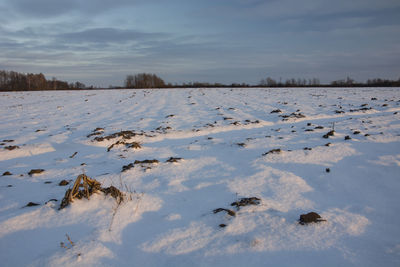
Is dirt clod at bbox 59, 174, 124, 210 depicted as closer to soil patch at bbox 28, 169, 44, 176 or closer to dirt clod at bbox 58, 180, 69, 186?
dirt clod at bbox 58, 180, 69, 186

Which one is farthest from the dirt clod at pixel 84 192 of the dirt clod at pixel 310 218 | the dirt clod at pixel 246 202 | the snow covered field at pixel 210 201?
the dirt clod at pixel 310 218

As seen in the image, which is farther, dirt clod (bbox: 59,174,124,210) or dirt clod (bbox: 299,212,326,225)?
dirt clod (bbox: 59,174,124,210)

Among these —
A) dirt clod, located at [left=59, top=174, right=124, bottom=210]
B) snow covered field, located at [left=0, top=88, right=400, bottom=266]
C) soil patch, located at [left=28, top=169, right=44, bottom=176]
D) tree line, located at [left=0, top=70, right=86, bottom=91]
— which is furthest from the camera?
tree line, located at [left=0, top=70, right=86, bottom=91]

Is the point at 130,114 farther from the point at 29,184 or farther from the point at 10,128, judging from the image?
the point at 29,184

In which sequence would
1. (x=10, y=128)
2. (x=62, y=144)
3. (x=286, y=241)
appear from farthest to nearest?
1. (x=10, y=128)
2. (x=62, y=144)
3. (x=286, y=241)

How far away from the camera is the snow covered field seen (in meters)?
2.24

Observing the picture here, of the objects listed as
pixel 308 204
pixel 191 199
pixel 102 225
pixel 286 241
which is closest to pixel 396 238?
pixel 308 204

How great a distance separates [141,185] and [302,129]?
5054 mm

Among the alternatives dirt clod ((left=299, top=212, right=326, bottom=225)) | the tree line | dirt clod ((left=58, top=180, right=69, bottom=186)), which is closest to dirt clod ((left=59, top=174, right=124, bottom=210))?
dirt clod ((left=58, top=180, right=69, bottom=186))

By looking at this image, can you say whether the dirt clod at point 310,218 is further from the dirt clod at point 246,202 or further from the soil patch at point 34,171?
the soil patch at point 34,171

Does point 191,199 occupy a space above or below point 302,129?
below

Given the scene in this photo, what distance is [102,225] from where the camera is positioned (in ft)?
→ 8.73

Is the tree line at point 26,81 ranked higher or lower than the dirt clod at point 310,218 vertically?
higher

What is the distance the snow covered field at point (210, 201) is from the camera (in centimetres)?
224
